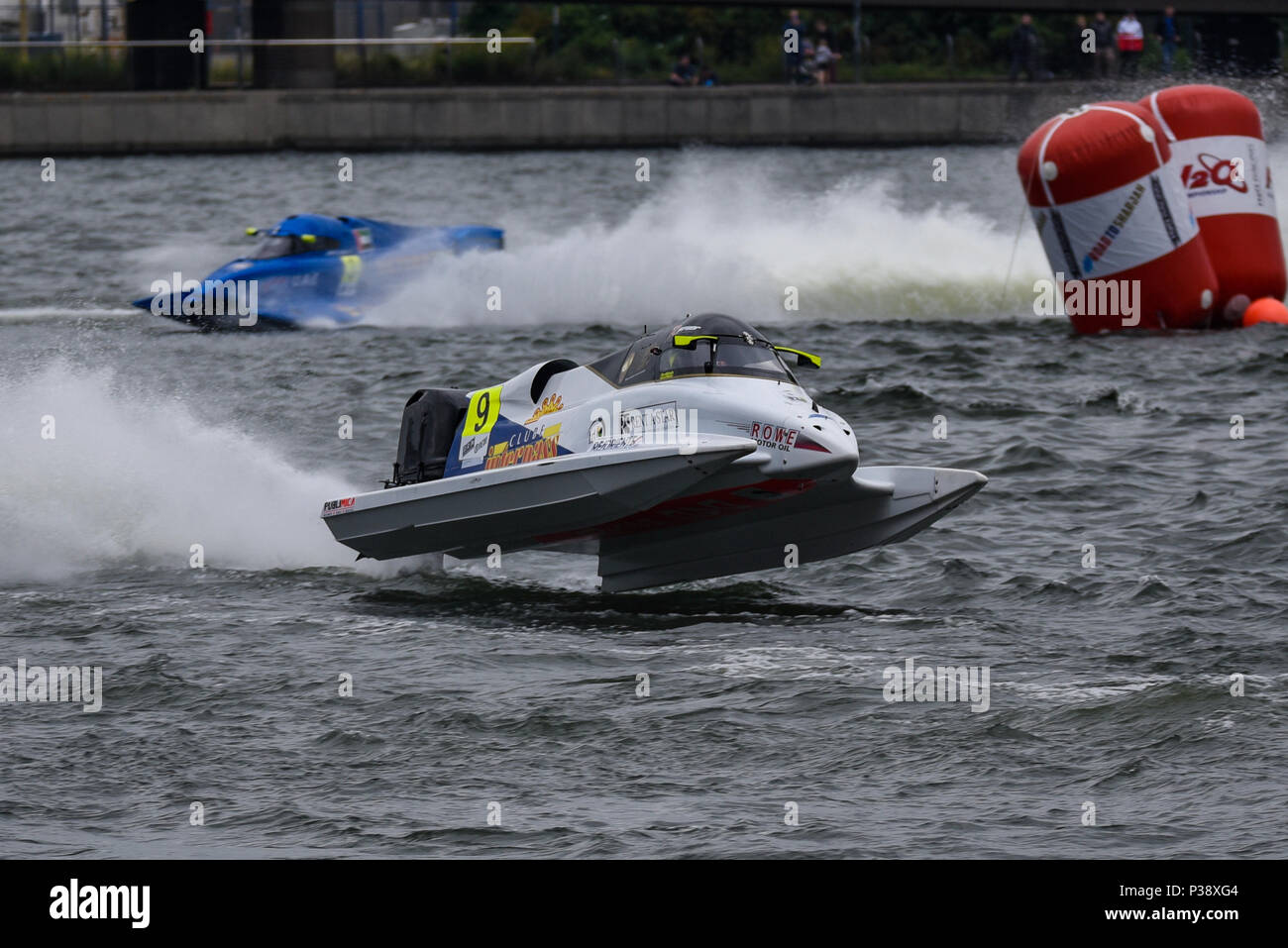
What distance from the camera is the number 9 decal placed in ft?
42.9

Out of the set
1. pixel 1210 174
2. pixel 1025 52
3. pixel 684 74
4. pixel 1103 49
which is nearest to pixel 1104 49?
pixel 1103 49

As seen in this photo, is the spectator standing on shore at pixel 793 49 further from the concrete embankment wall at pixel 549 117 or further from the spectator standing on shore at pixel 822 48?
the concrete embankment wall at pixel 549 117

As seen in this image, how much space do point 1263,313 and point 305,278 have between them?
1206 cm

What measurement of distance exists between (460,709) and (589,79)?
45460mm

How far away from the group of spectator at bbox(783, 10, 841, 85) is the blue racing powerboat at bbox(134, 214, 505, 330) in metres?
28.6

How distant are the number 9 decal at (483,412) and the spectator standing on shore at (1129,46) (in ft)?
125

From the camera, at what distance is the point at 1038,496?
15.4 m

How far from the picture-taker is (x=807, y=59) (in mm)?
53062

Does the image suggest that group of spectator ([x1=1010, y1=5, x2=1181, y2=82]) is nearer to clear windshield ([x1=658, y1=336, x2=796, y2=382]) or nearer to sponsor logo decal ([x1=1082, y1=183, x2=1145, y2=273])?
sponsor logo decal ([x1=1082, y1=183, x2=1145, y2=273])

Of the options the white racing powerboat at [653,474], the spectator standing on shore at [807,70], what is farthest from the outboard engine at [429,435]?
the spectator standing on shore at [807,70]

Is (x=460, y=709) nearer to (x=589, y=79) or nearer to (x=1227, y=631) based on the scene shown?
(x=1227, y=631)

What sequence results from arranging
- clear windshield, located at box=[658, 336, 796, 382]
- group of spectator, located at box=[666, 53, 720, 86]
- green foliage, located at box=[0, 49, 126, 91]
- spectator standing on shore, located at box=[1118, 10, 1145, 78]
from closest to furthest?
clear windshield, located at box=[658, 336, 796, 382] → spectator standing on shore, located at box=[1118, 10, 1145, 78] → green foliage, located at box=[0, 49, 126, 91] → group of spectator, located at box=[666, 53, 720, 86]

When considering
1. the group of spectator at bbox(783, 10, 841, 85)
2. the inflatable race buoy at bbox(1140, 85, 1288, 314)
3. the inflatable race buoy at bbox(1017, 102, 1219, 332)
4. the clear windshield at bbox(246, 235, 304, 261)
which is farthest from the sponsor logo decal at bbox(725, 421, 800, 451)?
the group of spectator at bbox(783, 10, 841, 85)
